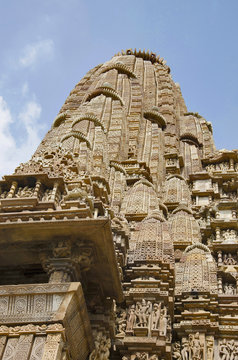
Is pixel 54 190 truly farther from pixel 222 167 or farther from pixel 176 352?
pixel 222 167

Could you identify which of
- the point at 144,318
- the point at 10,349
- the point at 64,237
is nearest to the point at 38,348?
the point at 10,349

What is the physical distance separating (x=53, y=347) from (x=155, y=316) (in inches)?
182

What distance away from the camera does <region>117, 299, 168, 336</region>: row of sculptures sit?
14727 mm

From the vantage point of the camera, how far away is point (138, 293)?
51.6 ft

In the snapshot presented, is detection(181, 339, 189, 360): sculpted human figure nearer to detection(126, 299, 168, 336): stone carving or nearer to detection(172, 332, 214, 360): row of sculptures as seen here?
detection(172, 332, 214, 360): row of sculptures

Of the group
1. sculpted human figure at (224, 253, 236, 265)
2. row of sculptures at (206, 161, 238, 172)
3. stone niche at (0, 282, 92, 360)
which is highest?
row of sculptures at (206, 161, 238, 172)

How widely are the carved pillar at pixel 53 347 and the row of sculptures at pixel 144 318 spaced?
12.6 feet

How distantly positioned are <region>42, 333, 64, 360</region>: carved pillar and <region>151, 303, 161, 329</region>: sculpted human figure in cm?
398

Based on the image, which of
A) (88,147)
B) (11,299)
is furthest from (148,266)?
(88,147)

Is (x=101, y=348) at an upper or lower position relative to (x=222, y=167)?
lower

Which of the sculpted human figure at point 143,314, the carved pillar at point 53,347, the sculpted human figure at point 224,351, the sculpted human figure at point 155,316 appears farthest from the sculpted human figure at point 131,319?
the carved pillar at point 53,347

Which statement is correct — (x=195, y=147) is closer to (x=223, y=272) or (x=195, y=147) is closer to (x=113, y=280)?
(x=223, y=272)

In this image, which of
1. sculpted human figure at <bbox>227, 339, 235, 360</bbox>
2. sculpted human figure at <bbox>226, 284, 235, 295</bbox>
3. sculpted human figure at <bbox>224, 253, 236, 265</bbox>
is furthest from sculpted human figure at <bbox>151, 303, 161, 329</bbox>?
sculpted human figure at <bbox>224, 253, 236, 265</bbox>

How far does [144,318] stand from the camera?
15.0 meters
